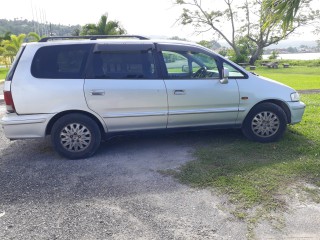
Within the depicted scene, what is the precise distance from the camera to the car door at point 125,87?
440 cm

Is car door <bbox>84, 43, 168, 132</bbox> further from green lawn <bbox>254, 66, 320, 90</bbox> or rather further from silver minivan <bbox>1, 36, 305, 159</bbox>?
A: green lawn <bbox>254, 66, 320, 90</bbox>

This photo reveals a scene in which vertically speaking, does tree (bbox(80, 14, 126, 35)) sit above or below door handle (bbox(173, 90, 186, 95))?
above

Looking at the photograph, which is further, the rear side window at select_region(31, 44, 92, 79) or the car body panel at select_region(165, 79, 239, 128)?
the car body panel at select_region(165, 79, 239, 128)

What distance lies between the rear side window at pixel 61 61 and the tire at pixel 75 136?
64 cm

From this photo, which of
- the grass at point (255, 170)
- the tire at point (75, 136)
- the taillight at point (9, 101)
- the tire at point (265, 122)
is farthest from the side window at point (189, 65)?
the taillight at point (9, 101)

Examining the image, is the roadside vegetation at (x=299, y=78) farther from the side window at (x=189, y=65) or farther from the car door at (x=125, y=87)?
the car door at (x=125, y=87)

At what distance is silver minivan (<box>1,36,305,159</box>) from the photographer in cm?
428

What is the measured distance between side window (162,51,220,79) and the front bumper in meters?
→ 1.98

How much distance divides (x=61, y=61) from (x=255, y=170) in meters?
3.19

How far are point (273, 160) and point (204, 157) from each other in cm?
99

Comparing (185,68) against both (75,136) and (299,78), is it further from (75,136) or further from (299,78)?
(299,78)

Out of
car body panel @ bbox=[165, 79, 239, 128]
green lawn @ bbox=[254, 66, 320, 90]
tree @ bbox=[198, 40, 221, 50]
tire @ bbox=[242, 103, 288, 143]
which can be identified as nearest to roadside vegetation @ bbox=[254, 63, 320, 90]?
green lawn @ bbox=[254, 66, 320, 90]

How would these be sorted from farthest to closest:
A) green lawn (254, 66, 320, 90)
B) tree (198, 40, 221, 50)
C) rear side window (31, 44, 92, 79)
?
1. tree (198, 40, 221, 50)
2. green lawn (254, 66, 320, 90)
3. rear side window (31, 44, 92, 79)

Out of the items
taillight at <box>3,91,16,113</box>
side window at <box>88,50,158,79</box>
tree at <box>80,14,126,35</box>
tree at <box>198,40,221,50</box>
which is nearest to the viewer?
taillight at <box>3,91,16,113</box>
